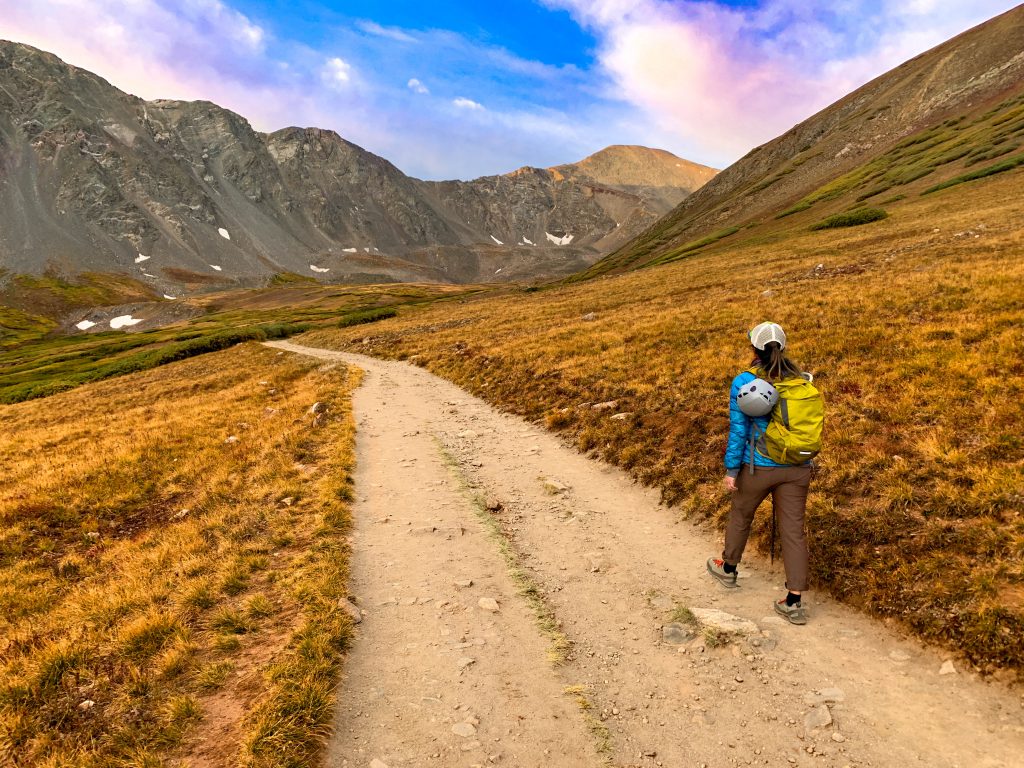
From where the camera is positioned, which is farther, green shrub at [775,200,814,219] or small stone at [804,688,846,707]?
green shrub at [775,200,814,219]

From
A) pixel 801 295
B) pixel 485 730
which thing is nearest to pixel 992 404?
pixel 485 730

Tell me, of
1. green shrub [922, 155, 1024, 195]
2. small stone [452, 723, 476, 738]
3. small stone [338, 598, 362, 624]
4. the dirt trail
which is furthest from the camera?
green shrub [922, 155, 1024, 195]

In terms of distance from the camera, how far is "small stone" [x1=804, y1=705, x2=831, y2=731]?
5.26 metres

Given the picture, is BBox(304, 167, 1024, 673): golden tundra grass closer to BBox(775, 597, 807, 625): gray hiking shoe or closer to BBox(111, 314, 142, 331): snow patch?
BBox(775, 597, 807, 625): gray hiking shoe

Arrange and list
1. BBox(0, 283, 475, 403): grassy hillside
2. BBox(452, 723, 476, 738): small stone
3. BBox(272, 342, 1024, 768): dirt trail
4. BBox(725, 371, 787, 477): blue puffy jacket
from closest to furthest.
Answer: BBox(272, 342, 1024, 768): dirt trail → BBox(452, 723, 476, 738): small stone → BBox(725, 371, 787, 477): blue puffy jacket → BBox(0, 283, 475, 403): grassy hillside

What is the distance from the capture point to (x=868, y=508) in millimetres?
8148

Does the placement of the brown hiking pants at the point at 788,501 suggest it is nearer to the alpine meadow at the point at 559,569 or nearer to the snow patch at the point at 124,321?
the alpine meadow at the point at 559,569

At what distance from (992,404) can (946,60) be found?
5787 inches

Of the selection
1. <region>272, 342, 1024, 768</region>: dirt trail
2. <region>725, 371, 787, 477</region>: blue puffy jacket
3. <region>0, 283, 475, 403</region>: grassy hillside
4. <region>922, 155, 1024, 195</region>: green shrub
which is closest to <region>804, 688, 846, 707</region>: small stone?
<region>272, 342, 1024, 768</region>: dirt trail

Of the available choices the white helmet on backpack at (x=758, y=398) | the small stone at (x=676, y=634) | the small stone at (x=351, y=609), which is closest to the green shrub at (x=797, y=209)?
the white helmet on backpack at (x=758, y=398)

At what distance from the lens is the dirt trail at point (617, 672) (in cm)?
512

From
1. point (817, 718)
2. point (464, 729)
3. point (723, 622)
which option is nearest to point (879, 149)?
point (723, 622)

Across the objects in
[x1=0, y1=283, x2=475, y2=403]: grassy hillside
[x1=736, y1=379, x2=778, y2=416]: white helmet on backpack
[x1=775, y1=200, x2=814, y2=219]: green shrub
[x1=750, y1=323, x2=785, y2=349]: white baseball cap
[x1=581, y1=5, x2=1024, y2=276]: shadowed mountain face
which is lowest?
[x1=0, y1=283, x2=475, y2=403]: grassy hillside

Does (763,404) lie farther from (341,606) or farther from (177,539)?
(177,539)
